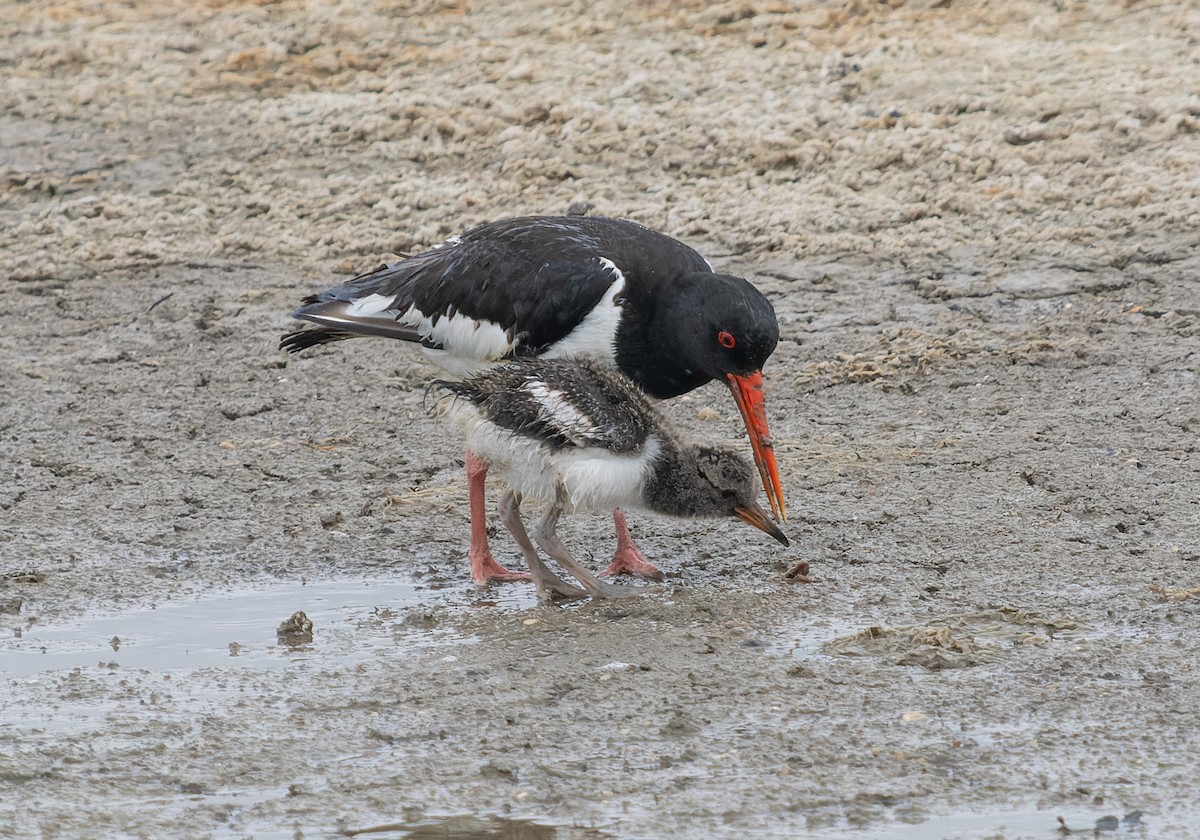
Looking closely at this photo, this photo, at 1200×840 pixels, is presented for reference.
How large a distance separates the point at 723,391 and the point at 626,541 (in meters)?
1.94

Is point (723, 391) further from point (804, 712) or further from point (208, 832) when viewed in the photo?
point (208, 832)

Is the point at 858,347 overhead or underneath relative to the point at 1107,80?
underneath

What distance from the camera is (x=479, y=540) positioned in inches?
253

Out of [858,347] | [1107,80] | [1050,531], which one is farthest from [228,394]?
[1107,80]

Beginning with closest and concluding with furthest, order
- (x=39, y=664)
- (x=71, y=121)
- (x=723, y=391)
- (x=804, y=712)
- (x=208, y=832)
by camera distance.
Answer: (x=208, y=832) < (x=804, y=712) < (x=39, y=664) < (x=723, y=391) < (x=71, y=121)

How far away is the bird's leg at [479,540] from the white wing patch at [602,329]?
0.54 m

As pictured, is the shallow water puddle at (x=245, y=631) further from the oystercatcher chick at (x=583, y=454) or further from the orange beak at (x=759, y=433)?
the orange beak at (x=759, y=433)

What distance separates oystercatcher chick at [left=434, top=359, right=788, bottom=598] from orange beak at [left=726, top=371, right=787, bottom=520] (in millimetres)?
142

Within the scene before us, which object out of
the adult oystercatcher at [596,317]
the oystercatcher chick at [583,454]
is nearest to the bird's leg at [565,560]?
the oystercatcher chick at [583,454]

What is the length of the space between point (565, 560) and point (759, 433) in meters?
0.90

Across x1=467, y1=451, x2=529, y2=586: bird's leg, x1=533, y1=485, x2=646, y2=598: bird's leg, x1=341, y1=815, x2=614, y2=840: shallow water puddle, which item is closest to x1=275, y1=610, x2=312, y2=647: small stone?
x1=467, y1=451, x2=529, y2=586: bird's leg

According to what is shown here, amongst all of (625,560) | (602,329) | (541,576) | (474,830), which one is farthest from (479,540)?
(474,830)

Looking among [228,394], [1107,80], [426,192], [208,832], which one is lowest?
[208,832]

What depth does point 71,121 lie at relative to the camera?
11477 mm
